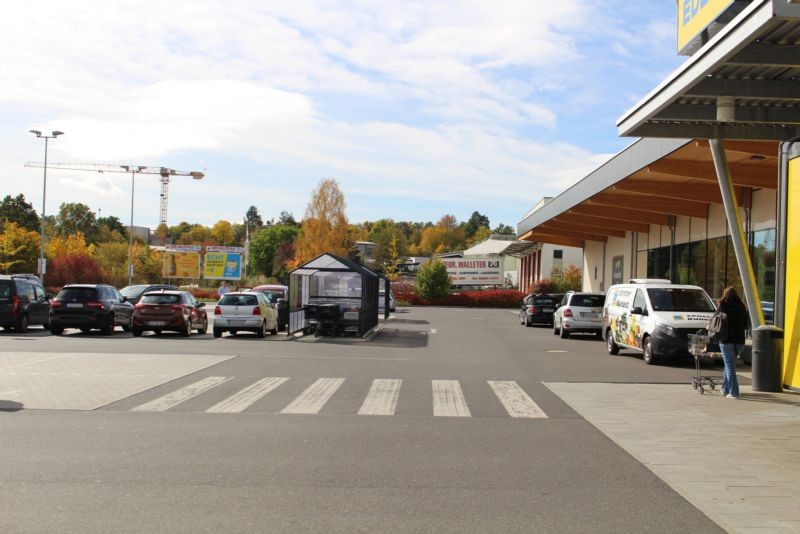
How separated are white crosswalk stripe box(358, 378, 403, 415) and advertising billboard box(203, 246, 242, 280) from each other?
6092 cm

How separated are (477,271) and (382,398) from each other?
233 feet

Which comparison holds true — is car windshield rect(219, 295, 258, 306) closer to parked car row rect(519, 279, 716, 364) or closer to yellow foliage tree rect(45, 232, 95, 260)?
parked car row rect(519, 279, 716, 364)

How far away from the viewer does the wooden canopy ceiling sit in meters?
21.5

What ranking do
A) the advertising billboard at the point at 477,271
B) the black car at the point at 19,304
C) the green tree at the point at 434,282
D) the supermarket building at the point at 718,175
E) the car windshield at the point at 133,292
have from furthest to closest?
1. the advertising billboard at the point at 477,271
2. the green tree at the point at 434,282
3. the car windshield at the point at 133,292
4. the black car at the point at 19,304
5. the supermarket building at the point at 718,175

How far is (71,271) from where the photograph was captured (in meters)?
62.8

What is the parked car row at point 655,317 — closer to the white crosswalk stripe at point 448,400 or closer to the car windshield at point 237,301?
the white crosswalk stripe at point 448,400

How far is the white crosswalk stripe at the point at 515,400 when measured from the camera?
36.2 feet

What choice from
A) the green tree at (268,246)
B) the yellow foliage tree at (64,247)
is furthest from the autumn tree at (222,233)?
the yellow foliage tree at (64,247)

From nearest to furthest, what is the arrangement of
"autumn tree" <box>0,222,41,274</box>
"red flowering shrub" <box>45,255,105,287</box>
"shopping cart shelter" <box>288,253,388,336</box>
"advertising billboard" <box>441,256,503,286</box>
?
"shopping cart shelter" <box>288,253,388,336</box>
"red flowering shrub" <box>45,255,105,287</box>
"autumn tree" <box>0,222,41,274</box>
"advertising billboard" <box>441,256,503,286</box>

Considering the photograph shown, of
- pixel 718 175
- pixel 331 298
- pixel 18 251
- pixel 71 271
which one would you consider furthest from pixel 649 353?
pixel 18 251

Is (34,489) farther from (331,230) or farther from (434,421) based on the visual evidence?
(331,230)

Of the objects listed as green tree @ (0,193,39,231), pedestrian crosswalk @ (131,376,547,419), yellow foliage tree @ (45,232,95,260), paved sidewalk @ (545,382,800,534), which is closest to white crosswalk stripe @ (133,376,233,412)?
pedestrian crosswalk @ (131,376,547,419)

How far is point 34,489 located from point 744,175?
22.0m

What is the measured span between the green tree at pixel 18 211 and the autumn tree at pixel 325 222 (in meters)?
48.0
